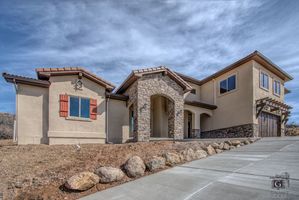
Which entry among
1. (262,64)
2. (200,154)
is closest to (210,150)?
(200,154)

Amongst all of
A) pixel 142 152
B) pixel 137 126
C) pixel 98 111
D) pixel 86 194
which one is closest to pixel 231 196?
pixel 86 194

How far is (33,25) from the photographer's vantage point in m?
10.8

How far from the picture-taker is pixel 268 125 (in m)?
18.1

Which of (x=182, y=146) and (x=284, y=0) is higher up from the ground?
(x=284, y=0)

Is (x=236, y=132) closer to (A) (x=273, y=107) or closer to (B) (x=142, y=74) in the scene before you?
(A) (x=273, y=107)

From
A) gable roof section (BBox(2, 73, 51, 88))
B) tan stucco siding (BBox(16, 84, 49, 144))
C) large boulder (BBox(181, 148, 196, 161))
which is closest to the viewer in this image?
large boulder (BBox(181, 148, 196, 161))

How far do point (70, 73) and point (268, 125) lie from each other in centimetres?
1663

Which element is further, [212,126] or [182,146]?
[212,126]

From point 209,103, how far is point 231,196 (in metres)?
17.2

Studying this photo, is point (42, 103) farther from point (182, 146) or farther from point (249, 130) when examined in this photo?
point (249, 130)

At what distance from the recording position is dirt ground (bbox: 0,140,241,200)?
633 centimetres

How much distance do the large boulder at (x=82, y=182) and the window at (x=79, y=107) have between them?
7.70 meters

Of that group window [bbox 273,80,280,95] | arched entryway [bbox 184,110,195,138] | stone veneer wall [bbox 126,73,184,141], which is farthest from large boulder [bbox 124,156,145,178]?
window [bbox 273,80,280,95]

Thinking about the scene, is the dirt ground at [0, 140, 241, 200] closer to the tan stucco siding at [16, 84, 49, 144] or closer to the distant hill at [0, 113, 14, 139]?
Result: the tan stucco siding at [16, 84, 49, 144]
